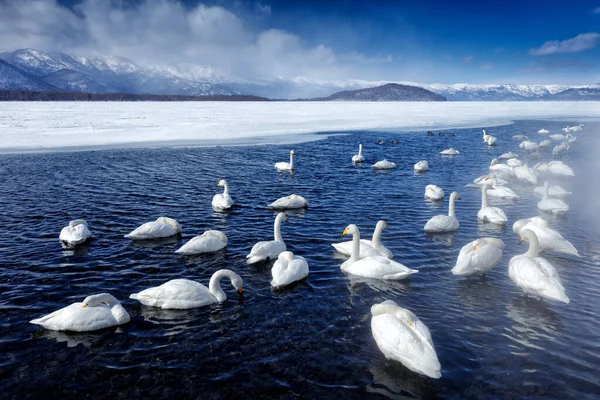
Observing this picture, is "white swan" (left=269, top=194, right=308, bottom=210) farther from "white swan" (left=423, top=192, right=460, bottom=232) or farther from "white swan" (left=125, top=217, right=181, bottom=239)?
"white swan" (left=423, top=192, right=460, bottom=232)

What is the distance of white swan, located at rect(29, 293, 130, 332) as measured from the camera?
761 centimetres

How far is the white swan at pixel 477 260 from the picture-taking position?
9.63 metres

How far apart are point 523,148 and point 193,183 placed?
1018 inches

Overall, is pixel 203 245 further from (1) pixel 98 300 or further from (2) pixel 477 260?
(2) pixel 477 260

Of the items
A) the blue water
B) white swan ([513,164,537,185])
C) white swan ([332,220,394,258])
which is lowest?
the blue water

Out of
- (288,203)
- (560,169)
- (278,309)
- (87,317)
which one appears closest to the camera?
(87,317)

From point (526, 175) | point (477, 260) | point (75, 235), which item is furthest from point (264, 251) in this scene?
point (526, 175)

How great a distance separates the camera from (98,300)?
7.81m

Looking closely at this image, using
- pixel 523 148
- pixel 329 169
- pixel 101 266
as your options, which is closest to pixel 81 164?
pixel 329 169

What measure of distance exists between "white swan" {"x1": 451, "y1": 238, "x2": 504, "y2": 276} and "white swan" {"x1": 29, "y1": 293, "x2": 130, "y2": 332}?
6903 mm

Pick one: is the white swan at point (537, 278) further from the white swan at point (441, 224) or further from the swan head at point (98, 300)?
the swan head at point (98, 300)

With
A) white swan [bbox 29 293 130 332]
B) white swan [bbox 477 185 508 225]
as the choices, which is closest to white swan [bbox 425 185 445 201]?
white swan [bbox 477 185 508 225]

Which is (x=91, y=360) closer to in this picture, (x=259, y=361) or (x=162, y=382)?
(x=162, y=382)

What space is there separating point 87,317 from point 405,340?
5.35m
